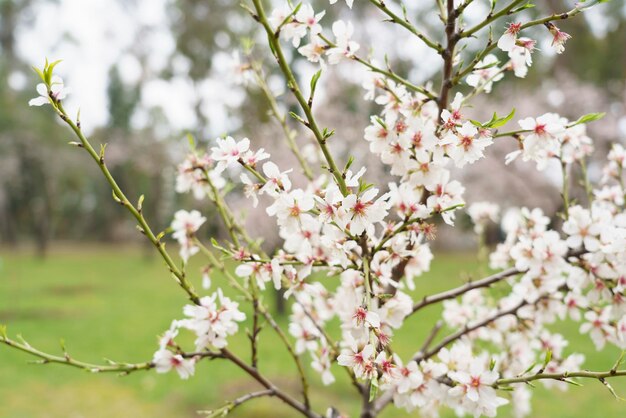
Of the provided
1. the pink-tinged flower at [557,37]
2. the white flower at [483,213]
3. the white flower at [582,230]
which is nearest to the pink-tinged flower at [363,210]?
the pink-tinged flower at [557,37]

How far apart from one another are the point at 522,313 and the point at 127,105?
25.5m

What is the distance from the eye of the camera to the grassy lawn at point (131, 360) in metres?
5.80

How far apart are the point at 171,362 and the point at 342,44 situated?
2.77ft

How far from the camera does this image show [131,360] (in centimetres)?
770

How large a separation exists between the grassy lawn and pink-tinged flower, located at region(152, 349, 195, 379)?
897 mm

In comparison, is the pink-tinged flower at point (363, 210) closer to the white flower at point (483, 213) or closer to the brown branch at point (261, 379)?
the brown branch at point (261, 379)

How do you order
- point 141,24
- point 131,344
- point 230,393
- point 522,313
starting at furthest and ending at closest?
point 141,24
point 131,344
point 230,393
point 522,313

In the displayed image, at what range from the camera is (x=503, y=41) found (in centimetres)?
107

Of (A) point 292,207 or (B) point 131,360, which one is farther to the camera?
(B) point 131,360

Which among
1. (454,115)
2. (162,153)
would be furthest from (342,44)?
(162,153)

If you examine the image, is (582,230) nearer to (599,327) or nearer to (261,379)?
(599,327)

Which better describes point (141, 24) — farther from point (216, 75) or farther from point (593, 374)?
point (593, 374)

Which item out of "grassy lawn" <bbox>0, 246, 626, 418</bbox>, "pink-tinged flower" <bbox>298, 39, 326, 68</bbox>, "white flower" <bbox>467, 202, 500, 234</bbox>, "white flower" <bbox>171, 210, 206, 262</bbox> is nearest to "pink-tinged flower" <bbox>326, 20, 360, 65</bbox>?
"pink-tinged flower" <bbox>298, 39, 326, 68</bbox>

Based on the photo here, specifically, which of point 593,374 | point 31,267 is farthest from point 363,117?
point 31,267
